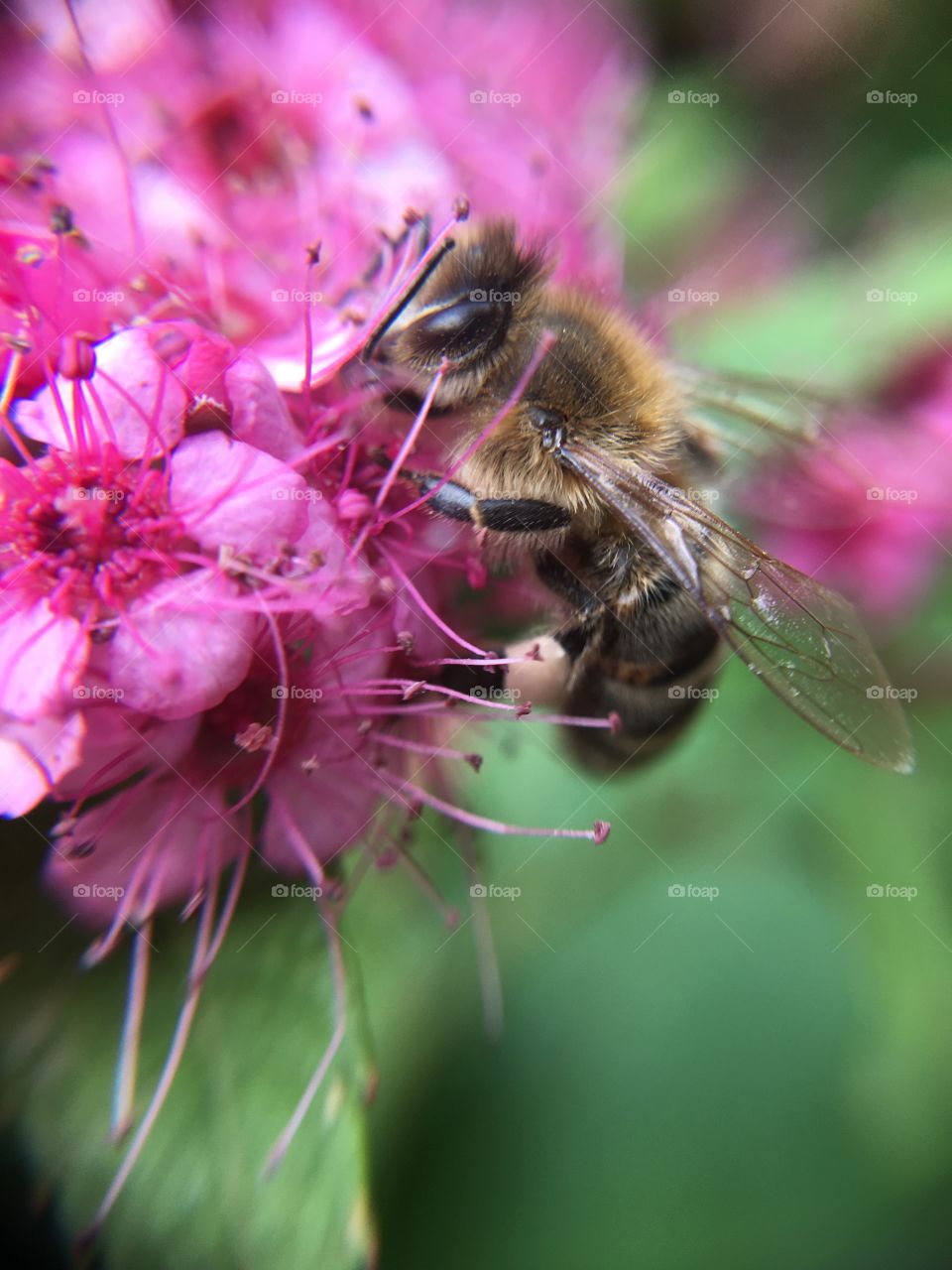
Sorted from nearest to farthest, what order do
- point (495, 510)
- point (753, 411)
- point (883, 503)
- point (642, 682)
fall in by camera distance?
point (495, 510)
point (642, 682)
point (753, 411)
point (883, 503)

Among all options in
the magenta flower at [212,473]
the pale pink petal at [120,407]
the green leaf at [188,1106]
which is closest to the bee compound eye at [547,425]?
the magenta flower at [212,473]

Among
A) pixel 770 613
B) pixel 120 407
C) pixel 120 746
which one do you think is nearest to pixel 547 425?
pixel 770 613

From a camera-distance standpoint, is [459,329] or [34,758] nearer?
[34,758]

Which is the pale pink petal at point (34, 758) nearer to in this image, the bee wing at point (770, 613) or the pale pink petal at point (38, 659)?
the pale pink petal at point (38, 659)

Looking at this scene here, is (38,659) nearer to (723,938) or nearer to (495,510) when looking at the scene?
(495,510)

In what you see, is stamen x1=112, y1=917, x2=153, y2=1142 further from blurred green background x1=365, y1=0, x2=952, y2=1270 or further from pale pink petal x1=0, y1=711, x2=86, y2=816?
blurred green background x1=365, y1=0, x2=952, y2=1270
